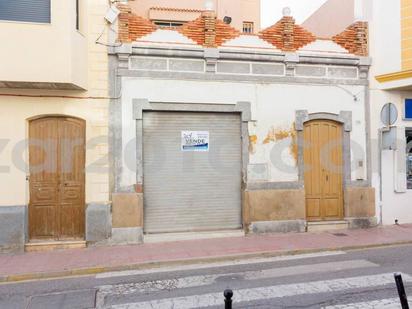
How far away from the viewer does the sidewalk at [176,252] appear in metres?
7.44

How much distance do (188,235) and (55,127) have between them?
13.3ft

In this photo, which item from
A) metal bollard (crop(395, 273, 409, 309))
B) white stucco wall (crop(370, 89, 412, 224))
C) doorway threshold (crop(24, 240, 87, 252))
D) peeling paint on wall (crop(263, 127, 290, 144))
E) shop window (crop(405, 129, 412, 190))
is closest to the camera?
metal bollard (crop(395, 273, 409, 309))

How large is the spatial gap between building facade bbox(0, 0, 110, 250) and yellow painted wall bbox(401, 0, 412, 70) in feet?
25.5

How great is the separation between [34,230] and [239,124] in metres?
5.52

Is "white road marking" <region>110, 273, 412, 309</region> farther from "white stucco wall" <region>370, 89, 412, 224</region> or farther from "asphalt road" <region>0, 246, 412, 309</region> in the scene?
"white stucco wall" <region>370, 89, 412, 224</region>

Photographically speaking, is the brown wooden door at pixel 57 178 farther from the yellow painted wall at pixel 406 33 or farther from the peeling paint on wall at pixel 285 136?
the yellow painted wall at pixel 406 33

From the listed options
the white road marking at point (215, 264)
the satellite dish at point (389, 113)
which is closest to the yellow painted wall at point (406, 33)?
the satellite dish at point (389, 113)

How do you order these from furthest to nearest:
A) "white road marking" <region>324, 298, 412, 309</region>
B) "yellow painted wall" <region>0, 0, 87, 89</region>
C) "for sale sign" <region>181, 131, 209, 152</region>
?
"for sale sign" <region>181, 131, 209, 152</region> < "yellow painted wall" <region>0, 0, 87, 89</region> < "white road marking" <region>324, 298, 412, 309</region>

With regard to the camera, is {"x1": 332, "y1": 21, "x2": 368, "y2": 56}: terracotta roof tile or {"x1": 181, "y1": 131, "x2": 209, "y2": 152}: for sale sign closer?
{"x1": 181, "y1": 131, "x2": 209, "y2": 152}: for sale sign

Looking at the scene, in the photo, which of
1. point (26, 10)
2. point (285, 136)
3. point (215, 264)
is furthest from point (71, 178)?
point (285, 136)

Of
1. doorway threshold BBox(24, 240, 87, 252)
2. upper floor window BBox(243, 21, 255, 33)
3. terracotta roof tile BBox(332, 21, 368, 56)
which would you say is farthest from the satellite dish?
upper floor window BBox(243, 21, 255, 33)

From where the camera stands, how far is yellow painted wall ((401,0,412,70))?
35.0 feet

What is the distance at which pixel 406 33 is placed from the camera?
35.3ft

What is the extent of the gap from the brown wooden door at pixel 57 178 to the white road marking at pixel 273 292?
430 cm
